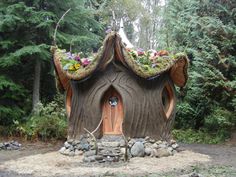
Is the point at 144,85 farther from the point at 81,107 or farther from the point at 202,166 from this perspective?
the point at 202,166

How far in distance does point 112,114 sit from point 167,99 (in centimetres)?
188

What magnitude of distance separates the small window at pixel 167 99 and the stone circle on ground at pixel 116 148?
3.22 feet

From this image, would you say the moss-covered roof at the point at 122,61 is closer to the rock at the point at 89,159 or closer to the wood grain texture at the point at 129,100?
the wood grain texture at the point at 129,100

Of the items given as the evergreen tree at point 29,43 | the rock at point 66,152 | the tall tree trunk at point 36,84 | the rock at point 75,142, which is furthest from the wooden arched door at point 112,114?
the tall tree trunk at point 36,84

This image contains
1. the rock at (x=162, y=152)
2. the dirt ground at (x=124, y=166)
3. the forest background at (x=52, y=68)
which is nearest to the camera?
the dirt ground at (x=124, y=166)

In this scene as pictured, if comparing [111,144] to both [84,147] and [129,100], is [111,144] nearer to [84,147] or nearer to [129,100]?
[84,147]

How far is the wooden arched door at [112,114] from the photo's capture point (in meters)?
11.4

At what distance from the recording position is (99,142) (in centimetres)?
1107

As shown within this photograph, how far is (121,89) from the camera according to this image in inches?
438

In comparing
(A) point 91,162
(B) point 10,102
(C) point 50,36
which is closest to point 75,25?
(C) point 50,36

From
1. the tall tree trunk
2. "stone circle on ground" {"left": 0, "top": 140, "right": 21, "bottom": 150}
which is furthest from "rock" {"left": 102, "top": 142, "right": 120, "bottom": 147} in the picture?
the tall tree trunk

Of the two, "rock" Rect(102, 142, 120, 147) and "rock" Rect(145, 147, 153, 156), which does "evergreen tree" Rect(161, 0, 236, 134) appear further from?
"rock" Rect(102, 142, 120, 147)

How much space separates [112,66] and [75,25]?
21.1 ft

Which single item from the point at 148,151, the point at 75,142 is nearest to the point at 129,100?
the point at 148,151
